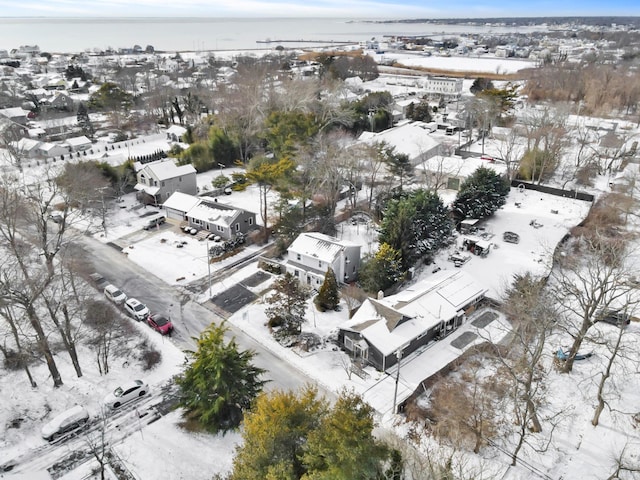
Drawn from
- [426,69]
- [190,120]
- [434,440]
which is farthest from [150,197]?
[426,69]

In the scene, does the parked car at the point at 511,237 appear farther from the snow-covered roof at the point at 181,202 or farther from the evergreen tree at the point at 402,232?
the snow-covered roof at the point at 181,202

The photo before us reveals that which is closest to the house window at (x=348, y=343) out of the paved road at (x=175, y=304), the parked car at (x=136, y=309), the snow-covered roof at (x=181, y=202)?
the paved road at (x=175, y=304)

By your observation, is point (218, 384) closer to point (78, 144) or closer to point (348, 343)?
point (348, 343)

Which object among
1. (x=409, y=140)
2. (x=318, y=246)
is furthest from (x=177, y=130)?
(x=318, y=246)

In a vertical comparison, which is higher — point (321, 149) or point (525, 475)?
point (321, 149)

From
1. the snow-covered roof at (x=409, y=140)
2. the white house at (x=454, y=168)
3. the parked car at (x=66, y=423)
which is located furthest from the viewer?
the snow-covered roof at (x=409, y=140)

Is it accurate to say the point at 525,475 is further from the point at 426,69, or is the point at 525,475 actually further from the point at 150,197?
the point at 426,69
